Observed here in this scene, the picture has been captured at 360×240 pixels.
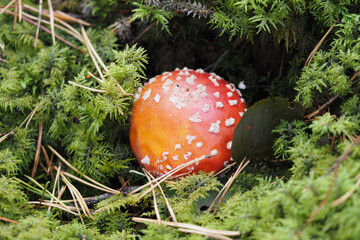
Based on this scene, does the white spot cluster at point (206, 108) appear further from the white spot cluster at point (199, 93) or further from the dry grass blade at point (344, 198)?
the dry grass blade at point (344, 198)

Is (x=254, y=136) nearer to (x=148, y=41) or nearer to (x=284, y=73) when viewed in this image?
(x=284, y=73)

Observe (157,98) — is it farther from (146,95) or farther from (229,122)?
(229,122)

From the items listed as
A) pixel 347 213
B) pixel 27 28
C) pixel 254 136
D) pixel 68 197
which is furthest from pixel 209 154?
pixel 27 28

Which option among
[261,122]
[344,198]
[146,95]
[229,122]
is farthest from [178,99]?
[344,198]

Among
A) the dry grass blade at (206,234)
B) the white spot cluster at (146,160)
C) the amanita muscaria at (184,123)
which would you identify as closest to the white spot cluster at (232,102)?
the amanita muscaria at (184,123)

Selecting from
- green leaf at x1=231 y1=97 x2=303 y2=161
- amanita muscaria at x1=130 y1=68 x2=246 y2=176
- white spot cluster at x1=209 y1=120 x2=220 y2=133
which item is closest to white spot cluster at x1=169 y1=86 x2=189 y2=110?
amanita muscaria at x1=130 y1=68 x2=246 y2=176

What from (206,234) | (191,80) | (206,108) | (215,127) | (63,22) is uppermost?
(63,22)

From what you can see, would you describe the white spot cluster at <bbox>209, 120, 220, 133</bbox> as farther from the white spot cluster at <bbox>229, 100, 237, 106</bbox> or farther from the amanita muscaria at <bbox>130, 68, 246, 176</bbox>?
the white spot cluster at <bbox>229, 100, 237, 106</bbox>
